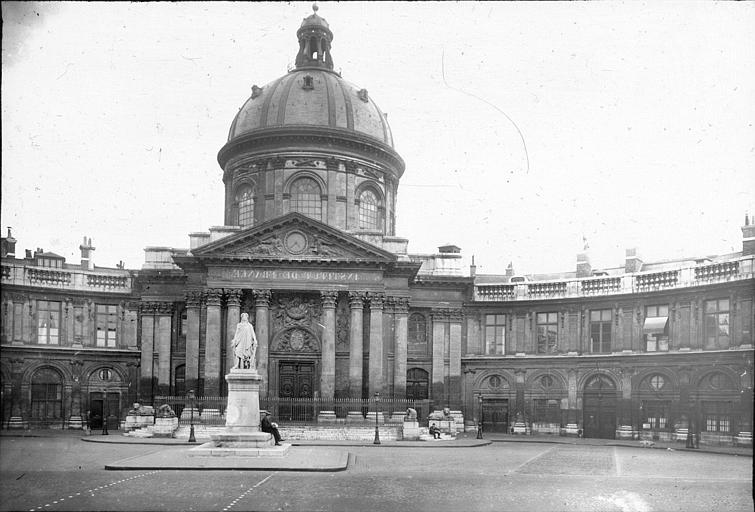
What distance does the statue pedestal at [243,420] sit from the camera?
28430 millimetres

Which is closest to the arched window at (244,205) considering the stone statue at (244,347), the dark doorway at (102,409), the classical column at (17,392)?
the dark doorway at (102,409)

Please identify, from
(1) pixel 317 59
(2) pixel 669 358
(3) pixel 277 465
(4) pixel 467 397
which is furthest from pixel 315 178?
(3) pixel 277 465

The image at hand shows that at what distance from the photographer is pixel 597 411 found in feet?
158

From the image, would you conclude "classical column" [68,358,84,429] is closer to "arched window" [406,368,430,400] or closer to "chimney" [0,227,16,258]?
"chimney" [0,227,16,258]

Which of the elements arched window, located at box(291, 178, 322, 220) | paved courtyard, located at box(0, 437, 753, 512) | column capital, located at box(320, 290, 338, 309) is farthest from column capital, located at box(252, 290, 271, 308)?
paved courtyard, located at box(0, 437, 753, 512)

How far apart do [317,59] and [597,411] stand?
2851 cm

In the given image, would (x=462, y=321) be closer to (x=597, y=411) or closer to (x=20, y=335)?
(x=597, y=411)

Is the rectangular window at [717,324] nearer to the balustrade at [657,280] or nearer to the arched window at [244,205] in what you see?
the balustrade at [657,280]

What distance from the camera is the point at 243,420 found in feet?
94.8

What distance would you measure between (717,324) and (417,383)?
55.5ft

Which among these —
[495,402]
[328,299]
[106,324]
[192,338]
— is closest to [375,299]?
[328,299]

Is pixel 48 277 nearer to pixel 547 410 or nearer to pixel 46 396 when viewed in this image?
pixel 46 396

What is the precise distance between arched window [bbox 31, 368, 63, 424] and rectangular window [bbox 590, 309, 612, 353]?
3090cm

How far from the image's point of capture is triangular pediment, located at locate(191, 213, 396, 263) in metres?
44.3
